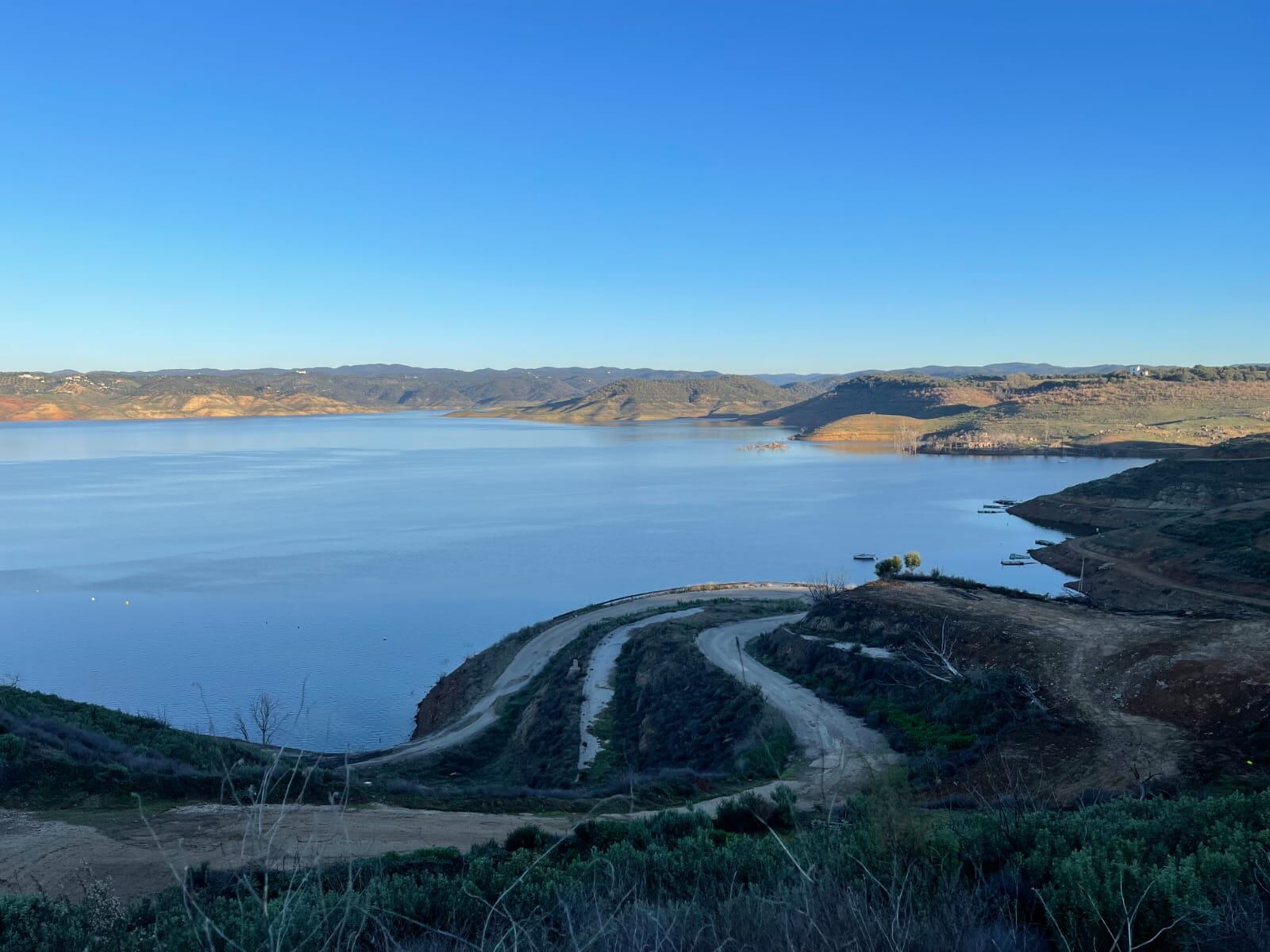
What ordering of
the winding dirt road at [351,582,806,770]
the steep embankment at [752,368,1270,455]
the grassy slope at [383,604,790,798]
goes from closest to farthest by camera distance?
1. the grassy slope at [383,604,790,798]
2. the winding dirt road at [351,582,806,770]
3. the steep embankment at [752,368,1270,455]

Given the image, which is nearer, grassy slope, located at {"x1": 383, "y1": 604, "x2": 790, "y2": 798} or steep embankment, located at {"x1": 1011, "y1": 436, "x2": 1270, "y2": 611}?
grassy slope, located at {"x1": 383, "y1": 604, "x2": 790, "y2": 798}

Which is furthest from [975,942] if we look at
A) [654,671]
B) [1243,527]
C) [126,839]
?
[1243,527]

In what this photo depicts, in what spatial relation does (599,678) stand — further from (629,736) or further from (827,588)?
(827,588)

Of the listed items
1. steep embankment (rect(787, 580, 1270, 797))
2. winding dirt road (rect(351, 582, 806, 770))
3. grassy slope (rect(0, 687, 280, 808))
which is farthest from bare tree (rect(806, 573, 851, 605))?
grassy slope (rect(0, 687, 280, 808))

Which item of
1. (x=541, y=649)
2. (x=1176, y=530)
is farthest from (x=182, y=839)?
(x=1176, y=530)

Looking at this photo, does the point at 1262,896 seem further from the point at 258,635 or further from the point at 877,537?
the point at 877,537

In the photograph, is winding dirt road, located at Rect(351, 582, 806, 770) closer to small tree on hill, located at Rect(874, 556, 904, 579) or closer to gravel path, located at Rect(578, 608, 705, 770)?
gravel path, located at Rect(578, 608, 705, 770)
